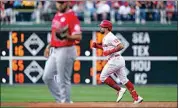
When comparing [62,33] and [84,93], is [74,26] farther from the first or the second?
[84,93]

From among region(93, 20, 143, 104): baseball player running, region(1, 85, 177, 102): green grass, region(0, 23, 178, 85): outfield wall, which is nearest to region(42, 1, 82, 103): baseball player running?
region(93, 20, 143, 104): baseball player running

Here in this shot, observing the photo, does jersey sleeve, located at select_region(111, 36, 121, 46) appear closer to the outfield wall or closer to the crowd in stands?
the outfield wall

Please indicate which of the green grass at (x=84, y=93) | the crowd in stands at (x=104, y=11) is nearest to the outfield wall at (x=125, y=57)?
the green grass at (x=84, y=93)

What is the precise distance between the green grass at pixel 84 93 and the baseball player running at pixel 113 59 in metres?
2.89

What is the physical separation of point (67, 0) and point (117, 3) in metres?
7.69

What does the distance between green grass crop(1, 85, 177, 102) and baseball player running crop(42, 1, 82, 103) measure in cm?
224

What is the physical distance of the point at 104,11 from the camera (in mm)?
17844

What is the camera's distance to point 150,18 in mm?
18078

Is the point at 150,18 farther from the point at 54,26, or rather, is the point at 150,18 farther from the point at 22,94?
the point at 54,26

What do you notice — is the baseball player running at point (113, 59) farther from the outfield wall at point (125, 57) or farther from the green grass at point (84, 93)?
the outfield wall at point (125, 57)

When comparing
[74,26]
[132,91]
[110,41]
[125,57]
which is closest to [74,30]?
[74,26]

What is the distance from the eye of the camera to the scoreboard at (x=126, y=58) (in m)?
16.7

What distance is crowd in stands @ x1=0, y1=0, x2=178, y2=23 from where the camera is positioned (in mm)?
17672

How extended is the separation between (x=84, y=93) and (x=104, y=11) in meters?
3.36
